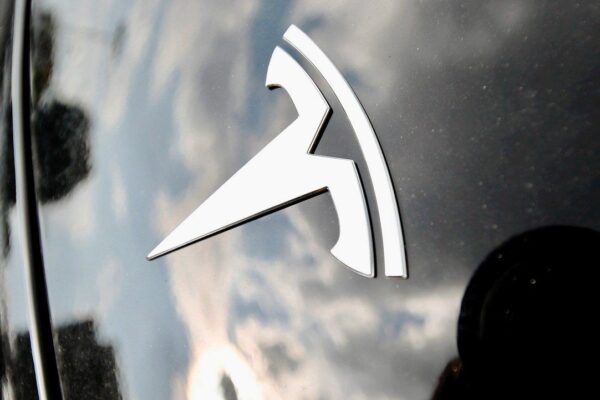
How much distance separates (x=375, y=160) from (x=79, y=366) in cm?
45

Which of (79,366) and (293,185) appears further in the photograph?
(79,366)

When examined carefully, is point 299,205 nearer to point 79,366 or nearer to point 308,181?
point 308,181

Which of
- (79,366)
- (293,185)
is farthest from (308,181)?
(79,366)

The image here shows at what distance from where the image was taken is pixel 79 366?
844 millimetres

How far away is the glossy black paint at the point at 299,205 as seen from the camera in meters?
0.63

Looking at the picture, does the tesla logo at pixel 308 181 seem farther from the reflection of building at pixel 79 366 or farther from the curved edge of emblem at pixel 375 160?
the reflection of building at pixel 79 366

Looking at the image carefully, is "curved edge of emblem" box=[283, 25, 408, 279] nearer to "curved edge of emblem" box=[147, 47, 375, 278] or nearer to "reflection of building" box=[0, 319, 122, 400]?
"curved edge of emblem" box=[147, 47, 375, 278]

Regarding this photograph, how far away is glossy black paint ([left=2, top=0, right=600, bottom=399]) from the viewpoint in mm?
627

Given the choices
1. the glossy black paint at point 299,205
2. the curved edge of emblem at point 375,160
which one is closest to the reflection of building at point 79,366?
the glossy black paint at point 299,205

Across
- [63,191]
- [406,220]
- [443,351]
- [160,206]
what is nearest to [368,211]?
[406,220]

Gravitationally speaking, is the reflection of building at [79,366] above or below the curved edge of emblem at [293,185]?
below

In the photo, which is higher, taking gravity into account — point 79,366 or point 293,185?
point 293,185

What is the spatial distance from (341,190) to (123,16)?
47 cm

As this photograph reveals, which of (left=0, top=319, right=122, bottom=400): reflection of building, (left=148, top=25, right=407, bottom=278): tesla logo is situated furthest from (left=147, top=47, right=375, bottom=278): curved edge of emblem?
(left=0, top=319, right=122, bottom=400): reflection of building
